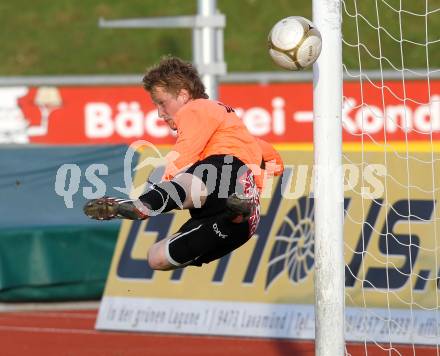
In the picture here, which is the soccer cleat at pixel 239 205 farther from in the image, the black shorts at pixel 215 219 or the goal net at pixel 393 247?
the goal net at pixel 393 247

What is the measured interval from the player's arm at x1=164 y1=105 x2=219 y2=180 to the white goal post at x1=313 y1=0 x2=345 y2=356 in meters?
0.67

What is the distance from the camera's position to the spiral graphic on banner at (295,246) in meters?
9.76

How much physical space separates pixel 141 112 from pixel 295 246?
31.4 feet

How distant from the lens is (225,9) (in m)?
26.8

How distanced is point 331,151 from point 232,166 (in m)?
0.61

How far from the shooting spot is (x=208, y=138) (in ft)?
20.1

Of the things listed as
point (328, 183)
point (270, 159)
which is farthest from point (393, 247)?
point (328, 183)

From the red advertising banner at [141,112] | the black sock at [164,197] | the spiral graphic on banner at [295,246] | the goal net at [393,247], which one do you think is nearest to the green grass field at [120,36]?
the red advertising banner at [141,112]

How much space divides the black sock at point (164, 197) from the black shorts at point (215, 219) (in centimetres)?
20

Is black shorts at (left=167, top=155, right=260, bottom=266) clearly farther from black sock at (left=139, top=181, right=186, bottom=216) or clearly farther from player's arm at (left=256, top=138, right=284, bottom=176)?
player's arm at (left=256, top=138, right=284, bottom=176)

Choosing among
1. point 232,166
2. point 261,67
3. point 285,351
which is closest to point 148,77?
point 232,166

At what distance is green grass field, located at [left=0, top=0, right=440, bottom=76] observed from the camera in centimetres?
2586

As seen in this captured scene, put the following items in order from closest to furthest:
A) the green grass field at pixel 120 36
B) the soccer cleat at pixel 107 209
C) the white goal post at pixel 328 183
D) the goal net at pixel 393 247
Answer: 1. the soccer cleat at pixel 107 209
2. the white goal post at pixel 328 183
3. the goal net at pixel 393 247
4. the green grass field at pixel 120 36

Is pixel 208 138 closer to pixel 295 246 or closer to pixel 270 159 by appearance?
pixel 270 159
